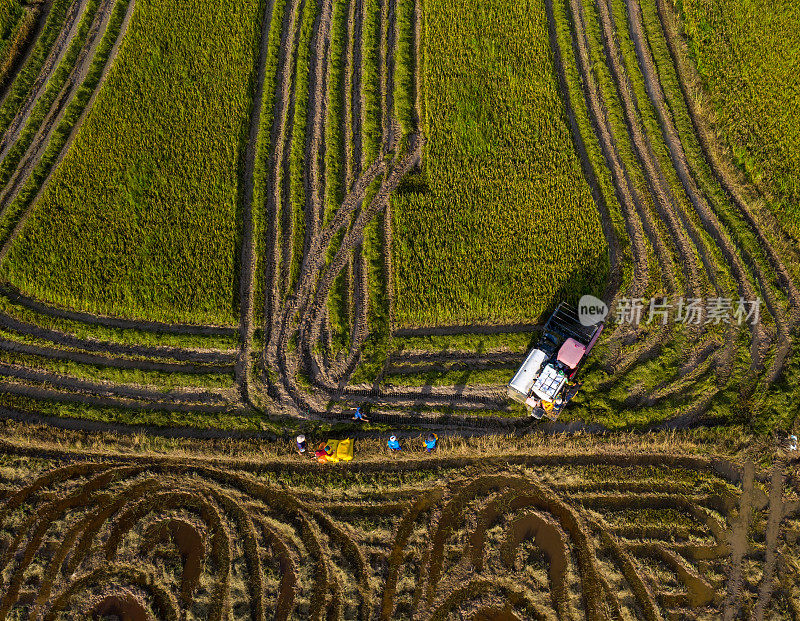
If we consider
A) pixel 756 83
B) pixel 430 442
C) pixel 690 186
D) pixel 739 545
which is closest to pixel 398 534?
pixel 430 442

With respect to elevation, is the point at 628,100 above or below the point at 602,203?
above

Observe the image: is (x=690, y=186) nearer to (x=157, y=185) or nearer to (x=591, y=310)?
(x=591, y=310)

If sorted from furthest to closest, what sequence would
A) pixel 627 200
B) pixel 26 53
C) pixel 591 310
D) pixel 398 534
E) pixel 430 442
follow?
1. pixel 26 53
2. pixel 627 200
3. pixel 591 310
4. pixel 430 442
5. pixel 398 534

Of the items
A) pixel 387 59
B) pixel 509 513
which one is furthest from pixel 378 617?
pixel 387 59

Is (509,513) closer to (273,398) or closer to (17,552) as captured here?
(273,398)

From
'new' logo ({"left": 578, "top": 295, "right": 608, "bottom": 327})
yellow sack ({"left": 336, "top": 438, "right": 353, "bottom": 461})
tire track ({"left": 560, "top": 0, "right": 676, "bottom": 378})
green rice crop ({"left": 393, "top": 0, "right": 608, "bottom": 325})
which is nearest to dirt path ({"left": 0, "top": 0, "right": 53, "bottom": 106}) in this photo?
green rice crop ({"left": 393, "top": 0, "right": 608, "bottom": 325})
